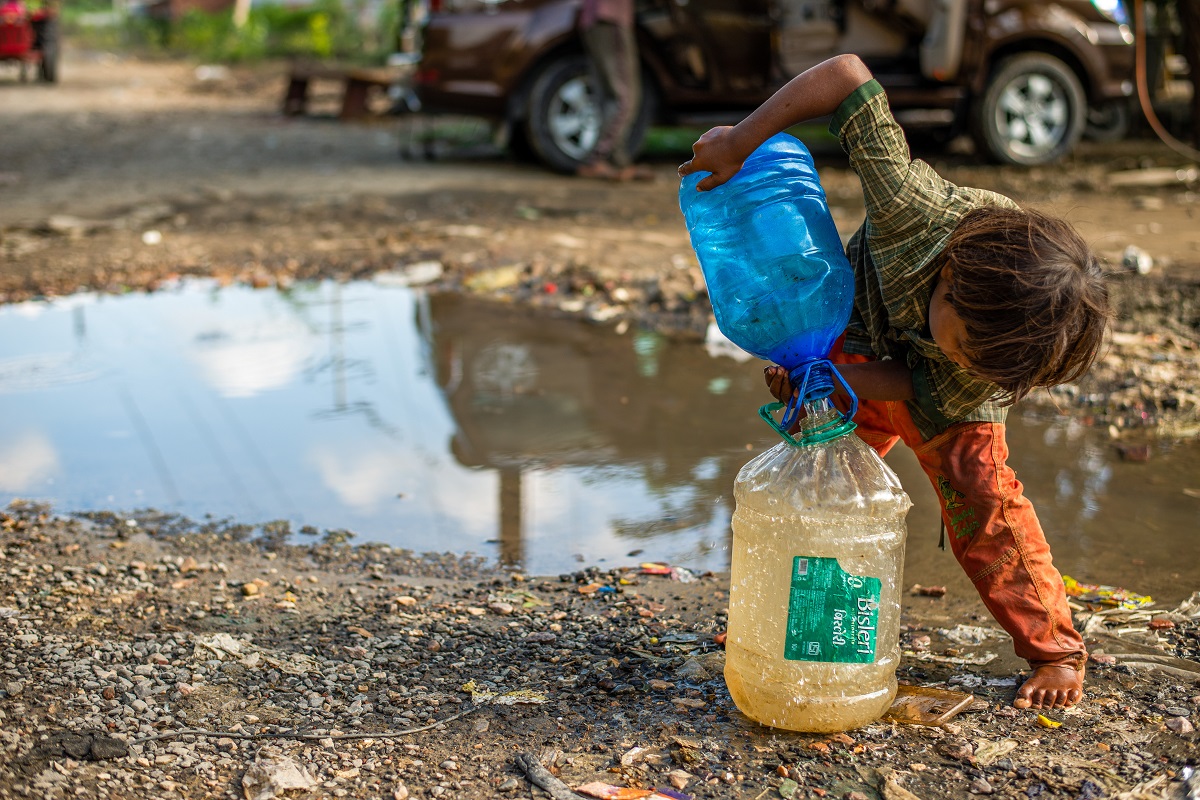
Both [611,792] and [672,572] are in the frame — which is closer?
[611,792]

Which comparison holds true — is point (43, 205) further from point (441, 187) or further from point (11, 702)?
point (11, 702)

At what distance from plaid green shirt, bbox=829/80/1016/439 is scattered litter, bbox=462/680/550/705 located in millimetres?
1014

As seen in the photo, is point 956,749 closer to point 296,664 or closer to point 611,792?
point 611,792

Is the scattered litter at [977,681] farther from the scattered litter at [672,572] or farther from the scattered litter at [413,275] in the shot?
the scattered litter at [413,275]

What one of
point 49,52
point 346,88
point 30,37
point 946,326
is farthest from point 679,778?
point 49,52

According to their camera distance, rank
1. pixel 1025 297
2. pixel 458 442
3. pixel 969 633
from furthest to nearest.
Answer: pixel 458 442 → pixel 969 633 → pixel 1025 297

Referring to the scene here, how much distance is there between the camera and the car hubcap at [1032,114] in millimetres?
8664

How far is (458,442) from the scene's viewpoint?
411 cm

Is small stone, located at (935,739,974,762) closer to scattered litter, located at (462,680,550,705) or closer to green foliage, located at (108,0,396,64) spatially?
scattered litter, located at (462,680,550,705)

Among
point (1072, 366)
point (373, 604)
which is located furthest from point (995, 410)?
point (373, 604)

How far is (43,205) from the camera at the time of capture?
7863mm

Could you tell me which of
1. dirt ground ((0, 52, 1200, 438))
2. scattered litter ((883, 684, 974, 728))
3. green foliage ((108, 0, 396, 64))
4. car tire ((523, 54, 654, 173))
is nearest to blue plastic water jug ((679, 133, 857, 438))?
scattered litter ((883, 684, 974, 728))

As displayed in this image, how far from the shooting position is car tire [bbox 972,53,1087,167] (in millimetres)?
8602

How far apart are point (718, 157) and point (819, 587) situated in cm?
87
